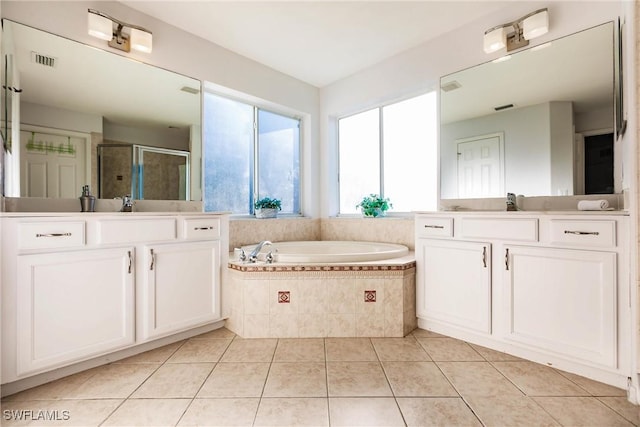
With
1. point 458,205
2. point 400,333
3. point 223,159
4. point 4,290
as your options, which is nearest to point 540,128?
point 458,205

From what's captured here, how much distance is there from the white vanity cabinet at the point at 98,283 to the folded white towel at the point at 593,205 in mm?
2442

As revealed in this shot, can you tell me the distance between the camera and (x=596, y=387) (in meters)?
1.64

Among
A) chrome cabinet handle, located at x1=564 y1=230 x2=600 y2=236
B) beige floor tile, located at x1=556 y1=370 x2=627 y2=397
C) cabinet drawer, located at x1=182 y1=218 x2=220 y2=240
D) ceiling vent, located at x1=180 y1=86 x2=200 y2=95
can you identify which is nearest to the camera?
beige floor tile, located at x1=556 y1=370 x2=627 y2=397

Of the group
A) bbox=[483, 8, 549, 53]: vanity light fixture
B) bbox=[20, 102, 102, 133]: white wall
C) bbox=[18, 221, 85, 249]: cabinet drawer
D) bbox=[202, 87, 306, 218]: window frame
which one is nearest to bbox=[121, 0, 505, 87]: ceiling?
bbox=[483, 8, 549, 53]: vanity light fixture

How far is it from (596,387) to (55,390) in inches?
111

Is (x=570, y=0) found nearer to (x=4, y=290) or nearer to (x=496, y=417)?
(x=496, y=417)

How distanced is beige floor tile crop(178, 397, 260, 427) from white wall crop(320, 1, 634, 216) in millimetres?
2155

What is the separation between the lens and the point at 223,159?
126 inches

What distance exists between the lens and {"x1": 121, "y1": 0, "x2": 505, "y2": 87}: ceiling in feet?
7.55

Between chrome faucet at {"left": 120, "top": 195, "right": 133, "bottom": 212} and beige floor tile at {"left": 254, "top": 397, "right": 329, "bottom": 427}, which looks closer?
beige floor tile at {"left": 254, "top": 397, "right": 329, "bottom": 427}

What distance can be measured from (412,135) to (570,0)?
151cm

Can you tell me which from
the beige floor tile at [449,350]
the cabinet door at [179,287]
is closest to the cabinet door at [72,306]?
the cabinet door at [179,287]

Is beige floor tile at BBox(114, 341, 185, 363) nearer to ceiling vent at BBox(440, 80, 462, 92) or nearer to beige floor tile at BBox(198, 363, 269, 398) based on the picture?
beige floor tile at BBox(198, 363, 269, 398)

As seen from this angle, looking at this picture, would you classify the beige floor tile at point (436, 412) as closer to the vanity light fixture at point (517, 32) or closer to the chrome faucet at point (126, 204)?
the chrome faucet at point (126, 204)
